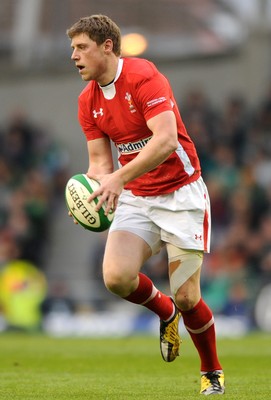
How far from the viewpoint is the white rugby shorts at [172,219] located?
7.34m

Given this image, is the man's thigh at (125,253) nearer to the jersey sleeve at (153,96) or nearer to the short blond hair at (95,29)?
the jersey sleeve at (153,96)

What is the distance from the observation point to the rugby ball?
6969mm

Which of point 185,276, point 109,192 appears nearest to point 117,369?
point 185,276

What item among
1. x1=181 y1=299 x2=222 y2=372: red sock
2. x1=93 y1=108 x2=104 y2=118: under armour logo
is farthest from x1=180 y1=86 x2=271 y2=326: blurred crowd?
x1=93 y1=108 x2=104 y2=118: under armour logo

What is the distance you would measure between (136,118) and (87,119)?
405mm

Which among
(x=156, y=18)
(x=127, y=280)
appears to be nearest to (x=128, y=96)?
(x=127, y=280)

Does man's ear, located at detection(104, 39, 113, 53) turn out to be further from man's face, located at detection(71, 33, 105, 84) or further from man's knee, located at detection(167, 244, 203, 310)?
man's knee, located at detection(167, 244, 203, 310)

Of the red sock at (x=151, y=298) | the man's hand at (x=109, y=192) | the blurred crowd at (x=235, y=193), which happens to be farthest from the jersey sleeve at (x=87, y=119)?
the blurred crowd at (x=235, y=193)

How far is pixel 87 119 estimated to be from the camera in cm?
749

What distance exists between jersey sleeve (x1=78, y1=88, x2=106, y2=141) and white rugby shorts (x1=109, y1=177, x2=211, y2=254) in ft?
1.74

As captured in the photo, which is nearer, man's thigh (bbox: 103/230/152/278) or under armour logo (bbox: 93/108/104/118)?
man's thigh (bbox: 103/230/152/278)

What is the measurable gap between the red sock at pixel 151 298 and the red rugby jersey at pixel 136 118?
0.61m

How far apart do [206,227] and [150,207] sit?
405mm

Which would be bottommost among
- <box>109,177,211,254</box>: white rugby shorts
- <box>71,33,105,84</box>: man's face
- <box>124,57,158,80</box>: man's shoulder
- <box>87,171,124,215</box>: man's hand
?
<box>109,177,211,254</box>: white rugby shorts
